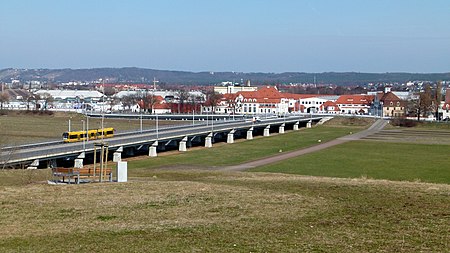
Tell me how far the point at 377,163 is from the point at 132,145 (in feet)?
88.5

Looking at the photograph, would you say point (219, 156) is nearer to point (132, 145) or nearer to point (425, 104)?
point (132, 145)

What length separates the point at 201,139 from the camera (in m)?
102

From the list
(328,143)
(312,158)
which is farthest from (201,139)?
(312,158)

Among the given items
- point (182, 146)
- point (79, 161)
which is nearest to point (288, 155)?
point (182, 146)

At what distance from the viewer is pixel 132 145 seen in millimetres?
75562

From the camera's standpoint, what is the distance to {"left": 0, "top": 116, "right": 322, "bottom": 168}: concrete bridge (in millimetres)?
56562

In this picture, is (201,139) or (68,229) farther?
(201,139)

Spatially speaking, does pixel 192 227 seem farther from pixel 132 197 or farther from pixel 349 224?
pixel 132 197

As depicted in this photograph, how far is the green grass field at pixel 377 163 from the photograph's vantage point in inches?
2151

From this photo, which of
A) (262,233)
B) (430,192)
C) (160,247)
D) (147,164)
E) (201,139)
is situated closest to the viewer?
(160,247)

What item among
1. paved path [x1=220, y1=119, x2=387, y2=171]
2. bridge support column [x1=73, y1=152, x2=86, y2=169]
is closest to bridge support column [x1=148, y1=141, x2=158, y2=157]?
paved path [x1=220, y1=119, x2=387, y2=171]

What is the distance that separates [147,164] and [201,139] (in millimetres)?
34127

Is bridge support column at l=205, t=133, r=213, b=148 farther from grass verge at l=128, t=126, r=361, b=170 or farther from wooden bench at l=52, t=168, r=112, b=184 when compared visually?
wooden bench at l=52, t=168, r=112, b=184

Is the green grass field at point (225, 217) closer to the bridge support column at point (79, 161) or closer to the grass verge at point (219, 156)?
the bridge support column at point (79, 161)
